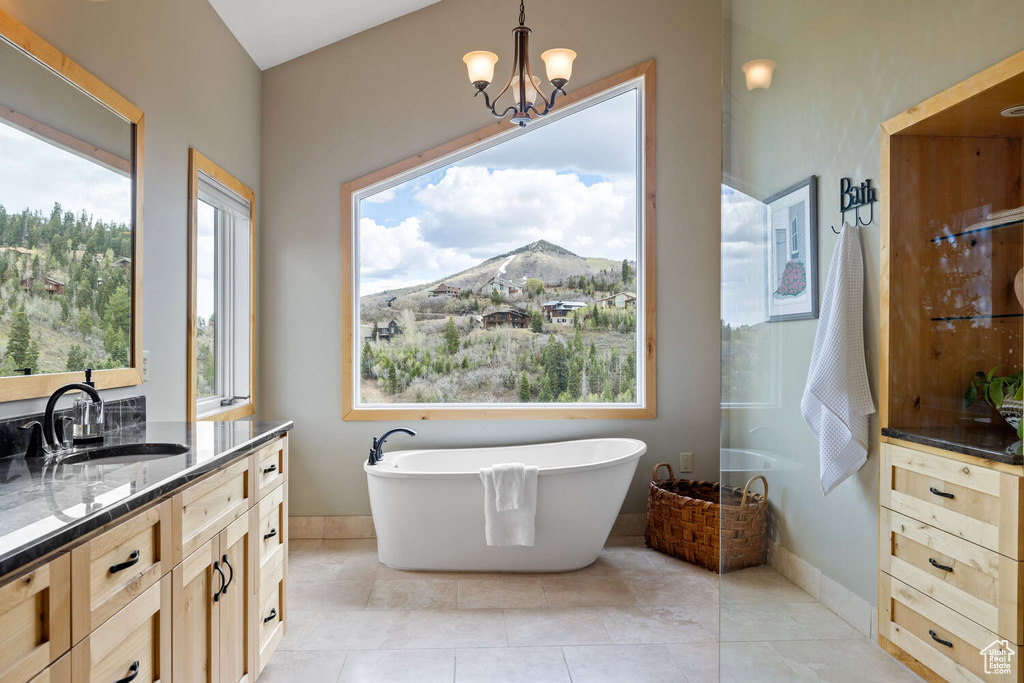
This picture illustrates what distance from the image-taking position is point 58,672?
106 cm

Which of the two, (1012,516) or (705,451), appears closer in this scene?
(1012,516)

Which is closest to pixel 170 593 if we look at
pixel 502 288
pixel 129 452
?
pixel 129 452

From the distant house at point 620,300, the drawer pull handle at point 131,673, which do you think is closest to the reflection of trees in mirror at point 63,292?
the drawer pull handle at point 131,673

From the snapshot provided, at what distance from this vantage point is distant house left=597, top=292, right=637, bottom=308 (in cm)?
414

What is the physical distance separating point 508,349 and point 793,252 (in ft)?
9.86

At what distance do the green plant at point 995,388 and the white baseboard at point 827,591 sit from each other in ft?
1.23

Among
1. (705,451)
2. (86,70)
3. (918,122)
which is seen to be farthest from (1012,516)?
(705,451)

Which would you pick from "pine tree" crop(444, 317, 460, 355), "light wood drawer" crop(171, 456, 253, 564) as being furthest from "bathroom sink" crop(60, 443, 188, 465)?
"pine tree" crop(444, 317, 460, 355)

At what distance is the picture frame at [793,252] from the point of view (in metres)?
1.13

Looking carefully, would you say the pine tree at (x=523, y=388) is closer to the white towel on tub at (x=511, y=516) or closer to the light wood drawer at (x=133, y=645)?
the white towel on tub at (x=511, y=516)

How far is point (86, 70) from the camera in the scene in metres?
2.13

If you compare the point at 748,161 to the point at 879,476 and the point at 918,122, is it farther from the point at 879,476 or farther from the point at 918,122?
the point at 879,476

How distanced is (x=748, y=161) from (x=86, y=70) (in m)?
2.07

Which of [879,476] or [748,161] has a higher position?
[748,161]
